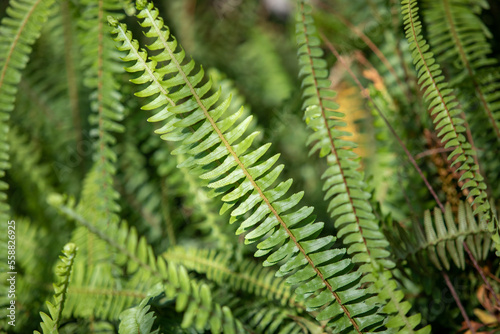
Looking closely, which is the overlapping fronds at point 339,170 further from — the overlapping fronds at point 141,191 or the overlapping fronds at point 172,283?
the overlapping fronds at point 141,191

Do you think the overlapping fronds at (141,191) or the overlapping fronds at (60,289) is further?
the overlapping fronds at (141,191)

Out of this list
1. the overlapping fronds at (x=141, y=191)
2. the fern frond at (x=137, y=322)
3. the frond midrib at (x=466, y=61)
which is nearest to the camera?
the fern frond at (x=137, y=322)

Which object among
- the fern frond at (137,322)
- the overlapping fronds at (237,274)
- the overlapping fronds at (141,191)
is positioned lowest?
the fern frond at (137,322)

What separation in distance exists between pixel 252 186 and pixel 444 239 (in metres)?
0.40

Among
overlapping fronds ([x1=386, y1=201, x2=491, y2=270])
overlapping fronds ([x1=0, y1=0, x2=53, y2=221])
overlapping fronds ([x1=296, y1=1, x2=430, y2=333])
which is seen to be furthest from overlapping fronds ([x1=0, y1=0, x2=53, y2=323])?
overlapping fronds ([x1=386, y1=201, x2=491, y2=270])

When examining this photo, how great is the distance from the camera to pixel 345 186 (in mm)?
698

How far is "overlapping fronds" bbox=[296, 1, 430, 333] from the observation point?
66cm

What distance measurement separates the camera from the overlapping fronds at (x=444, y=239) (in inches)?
27.0

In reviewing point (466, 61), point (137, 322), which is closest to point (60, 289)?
point (137, 322)

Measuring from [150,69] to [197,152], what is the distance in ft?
0.50

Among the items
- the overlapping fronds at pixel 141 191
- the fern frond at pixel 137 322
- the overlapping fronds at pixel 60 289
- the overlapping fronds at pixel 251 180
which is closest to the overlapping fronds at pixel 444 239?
the overlapping fronds at pixel 251 180

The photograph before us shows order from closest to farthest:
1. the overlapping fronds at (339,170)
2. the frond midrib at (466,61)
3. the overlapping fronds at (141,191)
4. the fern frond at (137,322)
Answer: the fern frond at (137,322) → the overlapping fronds at (339,170) → the frond midrib at (466,61) → the overlapping fronds at (141,191)

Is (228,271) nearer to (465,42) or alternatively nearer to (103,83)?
(103,83)

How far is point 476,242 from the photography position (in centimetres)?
69
